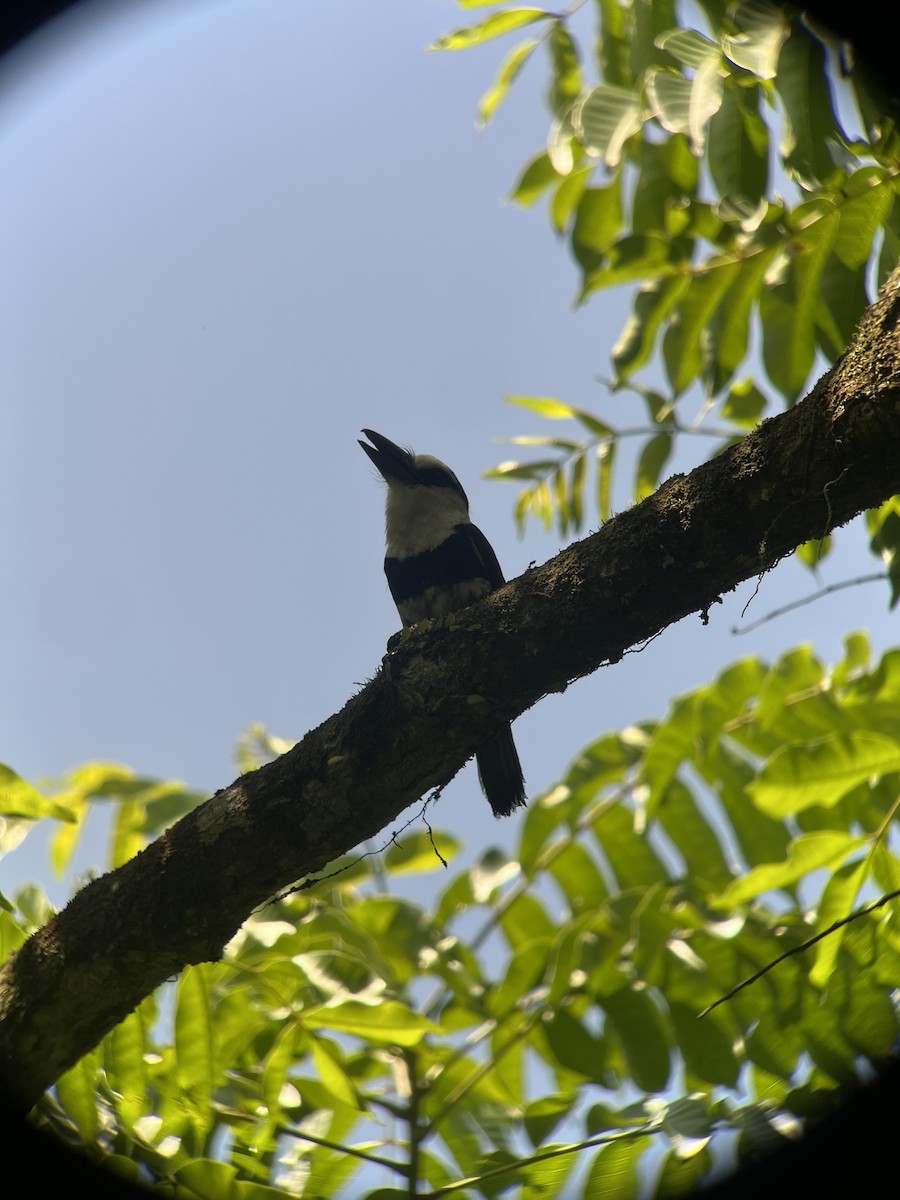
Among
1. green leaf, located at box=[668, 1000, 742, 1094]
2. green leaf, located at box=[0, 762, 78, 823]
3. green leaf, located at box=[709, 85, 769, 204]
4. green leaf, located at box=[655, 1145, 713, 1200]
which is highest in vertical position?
green leaf, located at box=[709, 85, 769, 204]

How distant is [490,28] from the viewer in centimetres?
353

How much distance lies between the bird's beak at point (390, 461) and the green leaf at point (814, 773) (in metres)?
3.21

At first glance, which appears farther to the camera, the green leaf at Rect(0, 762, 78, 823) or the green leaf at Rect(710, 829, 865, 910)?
the green leaf at Rect(0, 762, 78, 823)

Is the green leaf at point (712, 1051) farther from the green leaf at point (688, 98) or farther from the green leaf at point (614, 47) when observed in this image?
the green leaf at point (614, 47)

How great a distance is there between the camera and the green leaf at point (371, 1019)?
2574 millimetres

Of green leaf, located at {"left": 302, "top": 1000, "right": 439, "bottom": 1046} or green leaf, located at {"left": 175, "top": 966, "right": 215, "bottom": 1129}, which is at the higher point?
green leaf, located at {"left": 175, "top": 966, "right": 215, "bottom": 1129}

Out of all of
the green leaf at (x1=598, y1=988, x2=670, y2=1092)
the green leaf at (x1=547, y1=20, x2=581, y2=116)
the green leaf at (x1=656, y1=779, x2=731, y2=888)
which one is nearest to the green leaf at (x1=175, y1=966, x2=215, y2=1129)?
the green leaf at (x1=598, y1=988, x2=670, y2=1092)

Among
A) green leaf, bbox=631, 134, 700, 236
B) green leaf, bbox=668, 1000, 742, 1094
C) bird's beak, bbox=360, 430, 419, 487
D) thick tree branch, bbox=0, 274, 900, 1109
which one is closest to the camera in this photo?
thick tree branch, bbox=0, 274, 900, 1109

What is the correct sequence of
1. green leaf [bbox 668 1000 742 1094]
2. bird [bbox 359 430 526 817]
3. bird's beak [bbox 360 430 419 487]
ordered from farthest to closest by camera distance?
1. bird's beak [bbox 360 430 419 487]
2. bird [bbox 359 430 526 817]
3. green leaf [bbox 668 1000 742 1094]

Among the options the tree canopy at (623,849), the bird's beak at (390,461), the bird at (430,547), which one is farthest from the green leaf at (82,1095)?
the bird's beak at (390,461)

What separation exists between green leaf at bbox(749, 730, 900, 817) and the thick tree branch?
0.53m

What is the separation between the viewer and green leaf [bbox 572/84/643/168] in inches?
120

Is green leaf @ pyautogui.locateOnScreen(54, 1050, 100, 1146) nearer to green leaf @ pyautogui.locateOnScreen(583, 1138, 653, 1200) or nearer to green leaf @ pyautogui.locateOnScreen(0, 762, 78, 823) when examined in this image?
green leaf @ pyautogui.locateOnScreen(0, 762, 78, 823)

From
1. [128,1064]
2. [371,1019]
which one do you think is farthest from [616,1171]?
[128,1064]
